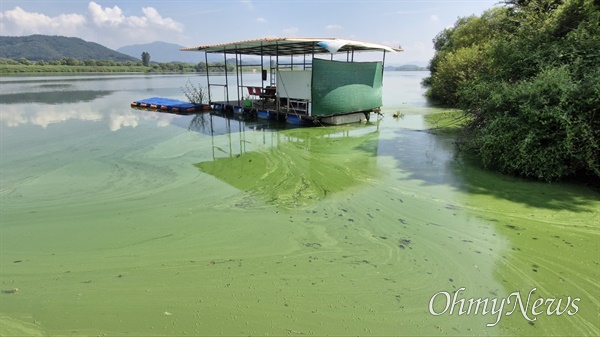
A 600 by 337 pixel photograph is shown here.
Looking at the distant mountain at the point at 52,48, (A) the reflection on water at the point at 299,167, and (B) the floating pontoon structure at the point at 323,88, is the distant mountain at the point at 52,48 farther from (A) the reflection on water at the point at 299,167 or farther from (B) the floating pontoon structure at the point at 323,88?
(A) the reflection on water at the point at 299,167

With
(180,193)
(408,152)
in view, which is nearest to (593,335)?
(180,193)

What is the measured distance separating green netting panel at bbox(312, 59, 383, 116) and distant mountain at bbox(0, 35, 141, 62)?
14049cm

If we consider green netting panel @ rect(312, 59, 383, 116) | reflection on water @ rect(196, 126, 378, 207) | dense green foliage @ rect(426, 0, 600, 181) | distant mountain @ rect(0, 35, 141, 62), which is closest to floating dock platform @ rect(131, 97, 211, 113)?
green netting panel @ rect(312, 59, 383, 116)

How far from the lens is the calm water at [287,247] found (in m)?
2.24

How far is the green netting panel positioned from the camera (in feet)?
30.7

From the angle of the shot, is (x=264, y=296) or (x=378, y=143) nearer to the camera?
(x=264, y=296)

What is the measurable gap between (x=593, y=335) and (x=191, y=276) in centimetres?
287

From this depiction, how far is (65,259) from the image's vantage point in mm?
2988

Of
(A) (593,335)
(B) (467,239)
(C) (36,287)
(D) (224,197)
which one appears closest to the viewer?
(A) (593,335)

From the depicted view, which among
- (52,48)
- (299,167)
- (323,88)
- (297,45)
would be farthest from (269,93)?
(52,48)

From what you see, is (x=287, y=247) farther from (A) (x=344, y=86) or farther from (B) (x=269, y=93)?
(B) (x=269, y=93)

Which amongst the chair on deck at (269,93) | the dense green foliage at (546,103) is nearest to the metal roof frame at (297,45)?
the chair on deck at (269,93)

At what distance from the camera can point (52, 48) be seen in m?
135

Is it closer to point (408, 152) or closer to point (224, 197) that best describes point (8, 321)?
point (224, 197)
